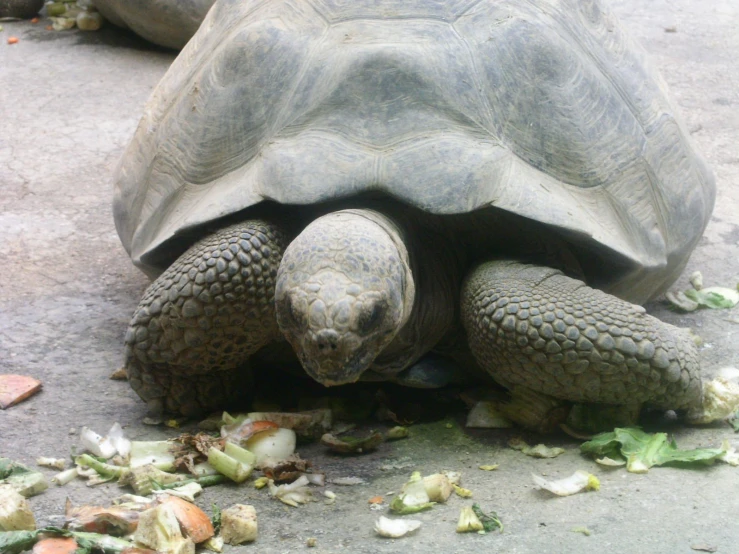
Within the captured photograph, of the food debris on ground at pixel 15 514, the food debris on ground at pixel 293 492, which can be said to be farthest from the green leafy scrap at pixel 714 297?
the food debris on ground at pixel 15 514

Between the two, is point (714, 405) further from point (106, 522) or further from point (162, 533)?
point (106, 522)

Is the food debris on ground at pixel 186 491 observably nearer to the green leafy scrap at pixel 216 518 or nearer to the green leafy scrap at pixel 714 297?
the green leafy scrap at pixel 216 518

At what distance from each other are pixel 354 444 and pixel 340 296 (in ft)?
2.16

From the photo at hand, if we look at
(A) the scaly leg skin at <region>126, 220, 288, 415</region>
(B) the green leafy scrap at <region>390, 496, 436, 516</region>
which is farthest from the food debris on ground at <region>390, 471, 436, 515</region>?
(A) the scaly leg skin at <region>126, 220, 288, 415</region>

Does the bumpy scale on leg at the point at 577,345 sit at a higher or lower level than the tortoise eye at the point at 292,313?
lower

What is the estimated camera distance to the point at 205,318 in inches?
131

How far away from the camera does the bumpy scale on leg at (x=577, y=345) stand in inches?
124

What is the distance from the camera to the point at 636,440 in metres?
3.14

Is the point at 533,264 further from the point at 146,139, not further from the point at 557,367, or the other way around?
the point at 146,139

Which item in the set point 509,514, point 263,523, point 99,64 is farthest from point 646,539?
point 99,64

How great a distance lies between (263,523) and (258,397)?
975 millimetres

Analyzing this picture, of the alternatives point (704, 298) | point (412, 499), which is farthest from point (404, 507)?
point (704, 298)

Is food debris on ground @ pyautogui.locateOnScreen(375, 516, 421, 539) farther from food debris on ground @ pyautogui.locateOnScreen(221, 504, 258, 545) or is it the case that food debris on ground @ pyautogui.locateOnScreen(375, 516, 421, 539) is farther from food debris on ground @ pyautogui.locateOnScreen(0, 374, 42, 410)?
food debris on ground @ pyautogui.locateOnScreen(0, 374, 42, 410)

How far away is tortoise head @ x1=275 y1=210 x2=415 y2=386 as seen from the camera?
278cm
